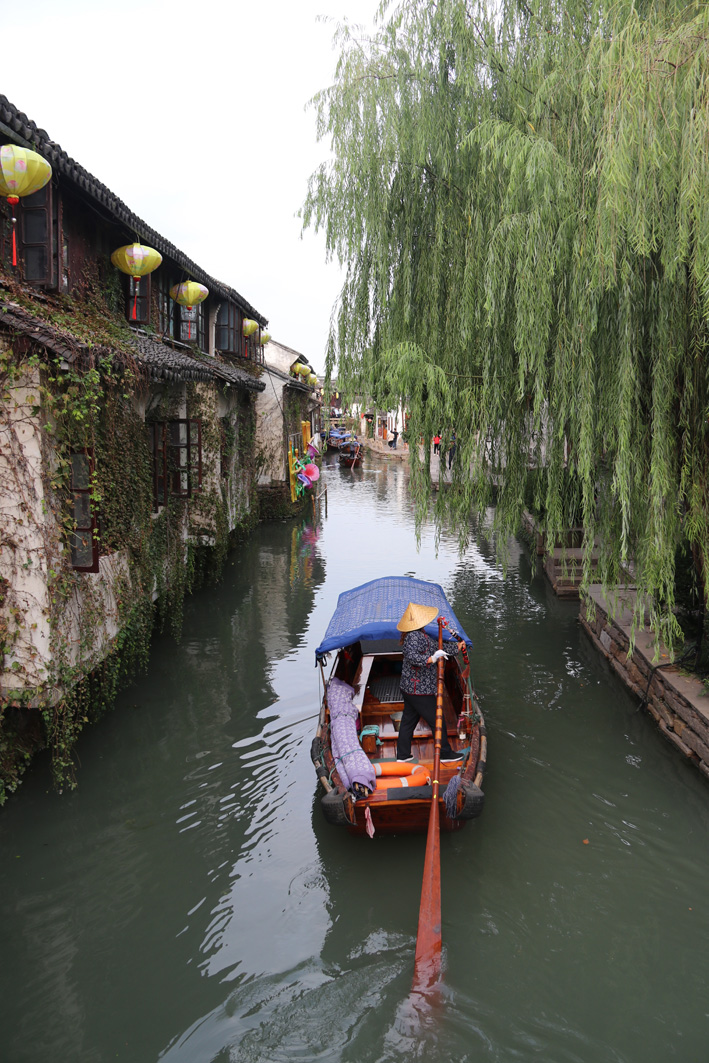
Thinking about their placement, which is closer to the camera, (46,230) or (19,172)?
(19,172)

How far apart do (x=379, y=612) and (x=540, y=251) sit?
437 cm

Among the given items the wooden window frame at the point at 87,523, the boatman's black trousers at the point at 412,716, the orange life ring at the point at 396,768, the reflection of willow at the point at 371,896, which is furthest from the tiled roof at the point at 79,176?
the reflection of willow at the point at 371,896

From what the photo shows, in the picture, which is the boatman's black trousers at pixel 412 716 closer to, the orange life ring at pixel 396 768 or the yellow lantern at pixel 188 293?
the orange life ring at pixel 396 768

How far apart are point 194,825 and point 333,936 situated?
6.56 ft

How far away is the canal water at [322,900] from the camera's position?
4.78 m

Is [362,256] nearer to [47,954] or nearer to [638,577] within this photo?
[638,577]

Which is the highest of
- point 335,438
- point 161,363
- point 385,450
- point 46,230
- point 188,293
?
point 188,293

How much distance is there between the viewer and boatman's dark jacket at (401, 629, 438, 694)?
7.09 m

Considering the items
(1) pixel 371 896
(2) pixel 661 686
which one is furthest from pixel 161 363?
(2) pixel 661 686

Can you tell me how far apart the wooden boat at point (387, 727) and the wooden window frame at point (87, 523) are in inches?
106

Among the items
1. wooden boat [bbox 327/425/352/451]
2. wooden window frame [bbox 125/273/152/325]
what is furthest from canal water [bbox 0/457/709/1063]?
wooden boat [bbox 327/425/352/451]

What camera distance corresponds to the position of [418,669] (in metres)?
7.12

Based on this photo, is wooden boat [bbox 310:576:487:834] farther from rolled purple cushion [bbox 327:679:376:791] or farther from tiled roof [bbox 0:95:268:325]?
tiled roof [bbox 0:95:268:325]

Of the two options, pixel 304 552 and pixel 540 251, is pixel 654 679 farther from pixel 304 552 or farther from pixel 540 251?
pixel 304 552
